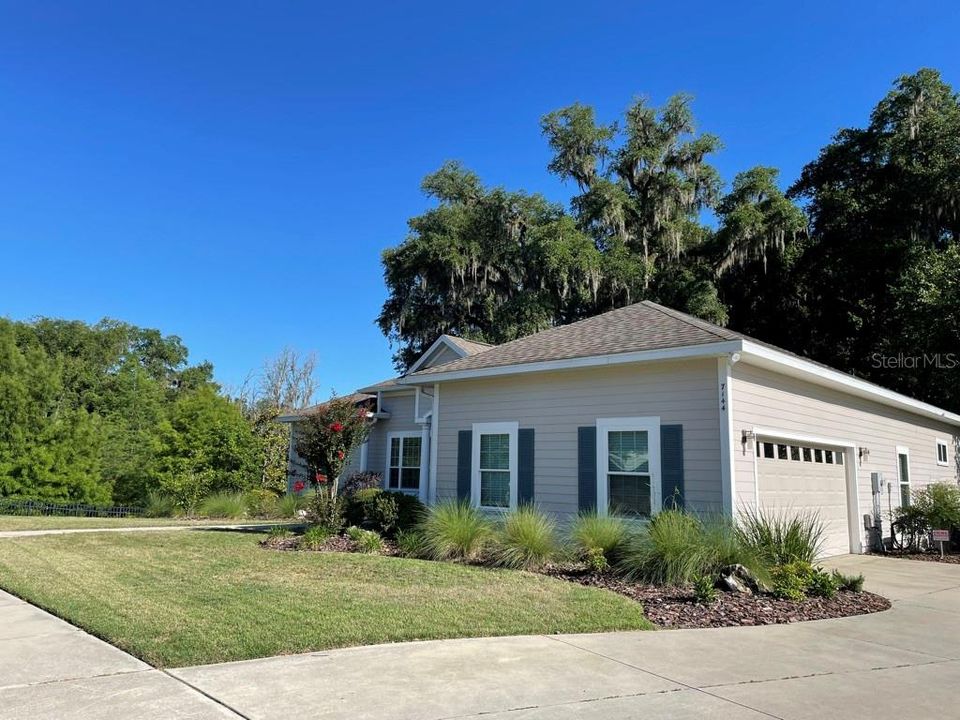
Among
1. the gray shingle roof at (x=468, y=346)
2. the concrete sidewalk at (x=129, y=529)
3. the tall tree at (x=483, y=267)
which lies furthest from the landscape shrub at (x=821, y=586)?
the tall tree at (x=483, y=267)

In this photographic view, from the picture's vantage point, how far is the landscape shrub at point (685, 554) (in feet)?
25.4

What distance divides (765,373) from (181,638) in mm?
8966

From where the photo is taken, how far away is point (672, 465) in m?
9.74

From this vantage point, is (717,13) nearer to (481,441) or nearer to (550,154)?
(481,441)

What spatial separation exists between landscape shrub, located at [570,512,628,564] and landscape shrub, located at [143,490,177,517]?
13.6 meters

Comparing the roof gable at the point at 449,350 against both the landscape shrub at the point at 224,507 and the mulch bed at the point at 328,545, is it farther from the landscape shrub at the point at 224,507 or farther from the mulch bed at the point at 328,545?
the mulch bed at the point at 328,545

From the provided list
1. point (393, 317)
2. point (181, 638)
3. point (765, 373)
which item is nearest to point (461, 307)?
point (393, 317)

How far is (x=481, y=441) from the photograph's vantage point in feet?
40.6

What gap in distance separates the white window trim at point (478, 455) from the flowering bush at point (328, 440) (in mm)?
2216

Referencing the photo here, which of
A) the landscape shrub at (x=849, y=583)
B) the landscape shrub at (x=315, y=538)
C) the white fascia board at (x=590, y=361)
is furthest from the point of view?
the landscape shrub at (x=315, y=538)

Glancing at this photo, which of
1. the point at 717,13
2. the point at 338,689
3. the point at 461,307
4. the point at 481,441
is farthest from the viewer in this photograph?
the point at 461,307

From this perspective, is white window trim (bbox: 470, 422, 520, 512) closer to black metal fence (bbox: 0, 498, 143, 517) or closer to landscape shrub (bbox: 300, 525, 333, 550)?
landscape shrub (bbox: 300, 525, 333, 550)

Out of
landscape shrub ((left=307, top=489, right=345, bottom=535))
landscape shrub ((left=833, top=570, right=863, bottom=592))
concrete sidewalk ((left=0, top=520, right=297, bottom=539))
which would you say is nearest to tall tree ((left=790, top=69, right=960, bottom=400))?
landscape shrub ((left=833, top=570, right=863, bottom=592))

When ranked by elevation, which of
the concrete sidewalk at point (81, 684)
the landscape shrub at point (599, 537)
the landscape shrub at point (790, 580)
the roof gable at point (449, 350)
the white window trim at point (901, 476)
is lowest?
the concrete sidewalk at point (81, 684)
